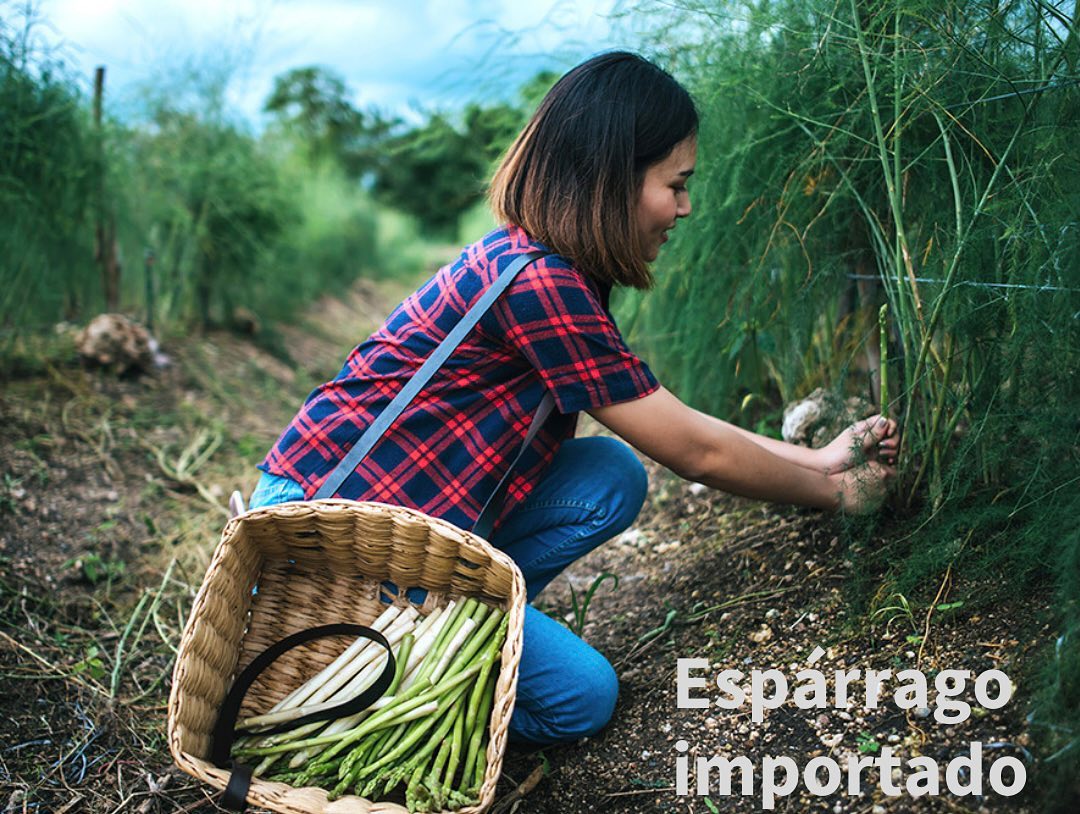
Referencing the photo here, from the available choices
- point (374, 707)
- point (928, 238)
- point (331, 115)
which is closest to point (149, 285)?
point (374, 707)

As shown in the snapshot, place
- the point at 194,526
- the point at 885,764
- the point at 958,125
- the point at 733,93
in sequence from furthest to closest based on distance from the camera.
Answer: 1. the point at 194,526
2. the point at 733,93
3. the point at 958,125
4. the point at 885,764

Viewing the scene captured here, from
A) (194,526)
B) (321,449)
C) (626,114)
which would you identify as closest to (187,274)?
(194,526)

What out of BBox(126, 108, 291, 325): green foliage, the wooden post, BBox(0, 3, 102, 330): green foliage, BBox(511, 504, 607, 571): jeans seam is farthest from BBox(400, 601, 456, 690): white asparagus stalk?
BBox(126, 108, 291, 325): green foliage

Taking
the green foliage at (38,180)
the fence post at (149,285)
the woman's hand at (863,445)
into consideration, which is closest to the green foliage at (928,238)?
the woman's hand at (863,445)

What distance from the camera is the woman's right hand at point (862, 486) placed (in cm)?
173

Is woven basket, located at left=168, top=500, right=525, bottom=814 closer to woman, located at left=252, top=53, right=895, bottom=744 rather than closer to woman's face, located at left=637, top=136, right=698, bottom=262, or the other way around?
woman, located at left=252, top=53, right=895, bottom=744

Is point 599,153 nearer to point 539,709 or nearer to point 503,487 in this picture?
point 503,487

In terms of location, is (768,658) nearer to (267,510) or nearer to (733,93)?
(267,510)

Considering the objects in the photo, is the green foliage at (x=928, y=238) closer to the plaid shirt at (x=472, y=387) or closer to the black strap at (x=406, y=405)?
the plaid shirt at (x=472, y=387)

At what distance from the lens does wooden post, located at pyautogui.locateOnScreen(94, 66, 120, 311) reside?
3.65m

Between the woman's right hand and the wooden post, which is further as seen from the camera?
the wooden post

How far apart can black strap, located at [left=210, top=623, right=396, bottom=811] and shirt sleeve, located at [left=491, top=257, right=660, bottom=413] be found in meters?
0.56

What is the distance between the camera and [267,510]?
1.59m

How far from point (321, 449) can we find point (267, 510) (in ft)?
0.52
